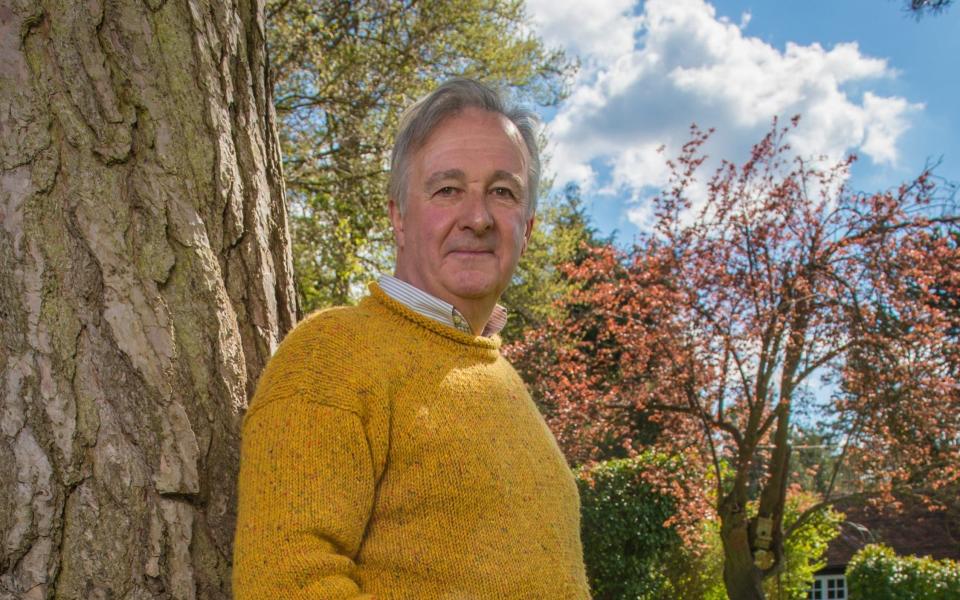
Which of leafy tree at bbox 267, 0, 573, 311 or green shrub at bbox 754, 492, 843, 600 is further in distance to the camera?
green shrub at bbox 754, 492, 843, 600

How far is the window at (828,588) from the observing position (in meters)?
15.6

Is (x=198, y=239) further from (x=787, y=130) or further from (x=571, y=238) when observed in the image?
(x=571, y=238)

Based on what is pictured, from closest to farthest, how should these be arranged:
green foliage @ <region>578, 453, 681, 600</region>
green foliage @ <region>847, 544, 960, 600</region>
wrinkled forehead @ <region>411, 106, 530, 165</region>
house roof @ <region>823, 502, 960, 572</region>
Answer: wrinkled forehead @ <region>411, 106, 530, 165</region> → green foliage @ <region>578, 453, 681, 600</region> → green foliage @ <region>847, 544, 960, 600</region> → house roof @ <region>823, 502, 960, 572</region>

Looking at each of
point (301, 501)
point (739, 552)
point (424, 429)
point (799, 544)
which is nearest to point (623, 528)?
point (739, 552)

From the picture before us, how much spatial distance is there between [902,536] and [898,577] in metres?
5.17

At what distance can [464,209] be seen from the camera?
1.84 metres

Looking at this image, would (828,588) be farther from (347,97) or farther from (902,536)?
(347,97)

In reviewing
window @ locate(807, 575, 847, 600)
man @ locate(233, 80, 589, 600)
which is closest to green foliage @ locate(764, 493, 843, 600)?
window @ locate(807, 575, 847, 600)

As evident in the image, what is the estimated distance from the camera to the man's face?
1.84 meters

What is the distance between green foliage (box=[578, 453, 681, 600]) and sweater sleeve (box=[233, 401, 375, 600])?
27.5 ft

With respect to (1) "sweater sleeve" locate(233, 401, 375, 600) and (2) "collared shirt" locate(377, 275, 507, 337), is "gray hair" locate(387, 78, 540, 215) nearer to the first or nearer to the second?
(2) "collared shirt" locate(377, 275, 507, 337)

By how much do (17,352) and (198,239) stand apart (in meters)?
0.39

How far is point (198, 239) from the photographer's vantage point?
167 centimetres

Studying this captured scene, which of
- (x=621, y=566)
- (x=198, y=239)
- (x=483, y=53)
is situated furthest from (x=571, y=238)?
(x=198, y=239)
